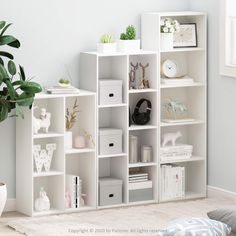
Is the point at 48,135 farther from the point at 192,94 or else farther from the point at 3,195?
the point at 192,94

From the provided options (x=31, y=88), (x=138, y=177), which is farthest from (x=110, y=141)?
(x=31, y=88)

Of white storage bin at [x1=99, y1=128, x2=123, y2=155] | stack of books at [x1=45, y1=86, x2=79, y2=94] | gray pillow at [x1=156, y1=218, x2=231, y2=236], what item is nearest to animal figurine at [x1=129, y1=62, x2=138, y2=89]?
white storage bin at [x1=99, y1=128, x2=123, y2=155]

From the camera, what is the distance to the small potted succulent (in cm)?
612

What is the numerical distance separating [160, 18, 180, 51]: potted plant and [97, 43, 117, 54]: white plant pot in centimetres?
44

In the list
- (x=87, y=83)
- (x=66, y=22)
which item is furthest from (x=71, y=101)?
(x=66, y=22)

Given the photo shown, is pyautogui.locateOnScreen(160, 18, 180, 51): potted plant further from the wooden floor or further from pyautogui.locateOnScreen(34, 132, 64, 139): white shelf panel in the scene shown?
the wooden floor

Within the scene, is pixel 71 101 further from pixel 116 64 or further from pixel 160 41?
pixel 160 41

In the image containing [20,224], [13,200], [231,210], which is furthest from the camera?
[13,200]

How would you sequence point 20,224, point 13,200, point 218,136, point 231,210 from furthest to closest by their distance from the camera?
point 218,136 → point 13,200 → point 20,224 → point 231,210

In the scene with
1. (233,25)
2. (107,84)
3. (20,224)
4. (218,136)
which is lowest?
(20,224)

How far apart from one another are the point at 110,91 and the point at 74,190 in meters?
0.79

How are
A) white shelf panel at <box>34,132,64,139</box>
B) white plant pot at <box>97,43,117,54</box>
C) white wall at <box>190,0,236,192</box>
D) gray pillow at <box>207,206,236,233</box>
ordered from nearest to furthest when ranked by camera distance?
gray pillow at <box>207,206,236,233</box> → white shelf panel at <box>34,132,64,139</box> → white plant pot at <box>97,43,117,54</box> → white wall at <box>190,0,236,192</box>

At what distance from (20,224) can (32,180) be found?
37 cm

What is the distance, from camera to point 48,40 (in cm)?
612
